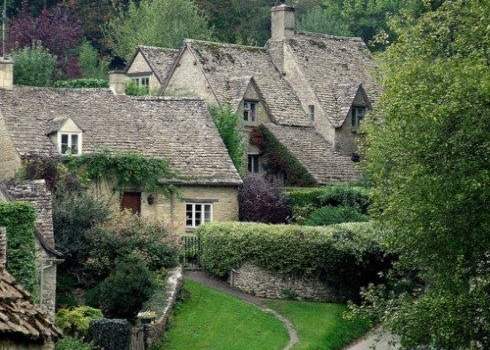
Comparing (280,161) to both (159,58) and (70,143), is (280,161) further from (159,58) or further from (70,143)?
(70,143)

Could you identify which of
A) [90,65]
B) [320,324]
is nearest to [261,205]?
[320,324]

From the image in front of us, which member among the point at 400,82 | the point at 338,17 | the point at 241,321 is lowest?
the point at 241,321

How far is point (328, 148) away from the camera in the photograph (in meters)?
70.4

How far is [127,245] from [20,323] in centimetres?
3601

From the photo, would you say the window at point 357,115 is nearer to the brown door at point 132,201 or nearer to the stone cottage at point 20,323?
the brown door at point 132,201

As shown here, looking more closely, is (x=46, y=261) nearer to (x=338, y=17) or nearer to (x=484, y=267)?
(x=484, y=267)

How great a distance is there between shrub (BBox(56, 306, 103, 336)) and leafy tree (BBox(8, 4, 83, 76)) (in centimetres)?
4982

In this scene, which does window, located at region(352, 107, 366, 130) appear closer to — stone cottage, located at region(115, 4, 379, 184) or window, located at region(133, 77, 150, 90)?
stone cottage, located at region(115, 4, 379, 184)

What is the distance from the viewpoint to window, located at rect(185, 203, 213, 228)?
59719 mm

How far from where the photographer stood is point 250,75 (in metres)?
71.2

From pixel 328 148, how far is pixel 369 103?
411cm

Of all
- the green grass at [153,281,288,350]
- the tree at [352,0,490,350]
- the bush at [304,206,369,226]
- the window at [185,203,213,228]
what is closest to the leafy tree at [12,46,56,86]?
the window at [185,203,213,228]

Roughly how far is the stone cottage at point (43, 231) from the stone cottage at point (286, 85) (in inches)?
708

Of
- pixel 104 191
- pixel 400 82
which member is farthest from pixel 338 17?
pixel 400 82
